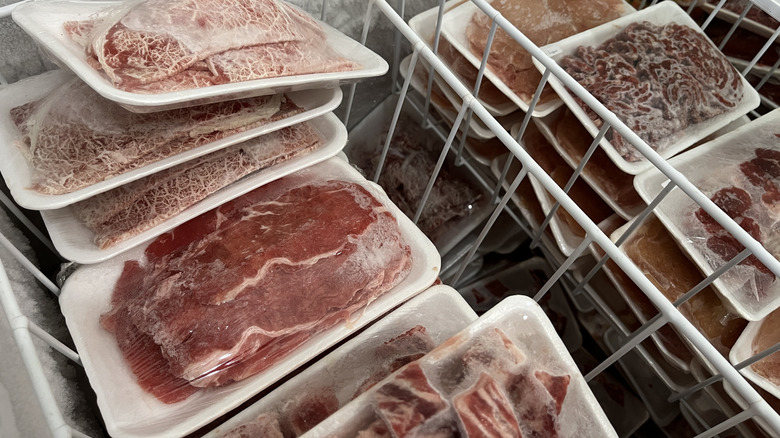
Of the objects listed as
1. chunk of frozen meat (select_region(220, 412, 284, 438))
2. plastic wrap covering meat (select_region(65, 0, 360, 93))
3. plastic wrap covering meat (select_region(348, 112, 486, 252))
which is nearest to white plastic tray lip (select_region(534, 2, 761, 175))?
plastic wrap covering meat (select_region(348, 112, 486, 252))

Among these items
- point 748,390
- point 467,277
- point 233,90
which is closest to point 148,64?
point 233,90

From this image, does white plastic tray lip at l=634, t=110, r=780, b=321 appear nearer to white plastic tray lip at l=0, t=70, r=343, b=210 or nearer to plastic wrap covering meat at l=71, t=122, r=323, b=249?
white plastic tray lip at l=0, t=70, r=343, b=210

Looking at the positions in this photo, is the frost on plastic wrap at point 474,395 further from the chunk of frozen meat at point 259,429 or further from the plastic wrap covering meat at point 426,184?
the plastic wrap covering meat at point 426,184

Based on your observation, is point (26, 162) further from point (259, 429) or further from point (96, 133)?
point (259, 429)

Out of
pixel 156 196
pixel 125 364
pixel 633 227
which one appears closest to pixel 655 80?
pixel 633 227

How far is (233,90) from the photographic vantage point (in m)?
0.66

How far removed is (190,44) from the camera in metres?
0.68

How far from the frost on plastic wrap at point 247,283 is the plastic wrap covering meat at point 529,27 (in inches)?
17.3

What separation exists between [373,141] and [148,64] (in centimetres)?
75

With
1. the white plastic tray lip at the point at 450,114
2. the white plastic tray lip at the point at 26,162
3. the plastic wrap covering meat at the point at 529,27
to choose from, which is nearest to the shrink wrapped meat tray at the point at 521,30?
the plastic wrap covering meat at the point at 529,27

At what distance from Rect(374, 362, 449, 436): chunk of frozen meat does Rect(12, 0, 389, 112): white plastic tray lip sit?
0.43 metres

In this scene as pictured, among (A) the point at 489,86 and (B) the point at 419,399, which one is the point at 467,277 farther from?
(B) the point at 419,399

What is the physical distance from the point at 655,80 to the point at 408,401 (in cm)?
83

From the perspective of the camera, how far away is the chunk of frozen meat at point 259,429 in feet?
2.09
